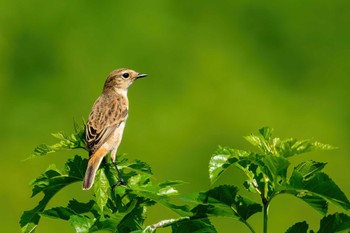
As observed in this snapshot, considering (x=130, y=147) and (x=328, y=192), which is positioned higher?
(x=130, y=147)

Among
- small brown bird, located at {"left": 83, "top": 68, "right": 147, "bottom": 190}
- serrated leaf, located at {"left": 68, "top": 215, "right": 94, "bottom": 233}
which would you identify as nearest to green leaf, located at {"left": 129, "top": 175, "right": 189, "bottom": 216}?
serrated leaf, located at {"left": 68, "top": 215, "right": 94, "bottom": 233}

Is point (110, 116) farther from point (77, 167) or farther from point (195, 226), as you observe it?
point (195, 226)

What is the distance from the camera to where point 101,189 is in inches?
79.5

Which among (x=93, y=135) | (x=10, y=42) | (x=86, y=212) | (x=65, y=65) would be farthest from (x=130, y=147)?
(x=86, y=212)

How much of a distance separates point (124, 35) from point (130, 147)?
1.21 m

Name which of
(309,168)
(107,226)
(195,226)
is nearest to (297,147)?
(309,168)

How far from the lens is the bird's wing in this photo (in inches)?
134

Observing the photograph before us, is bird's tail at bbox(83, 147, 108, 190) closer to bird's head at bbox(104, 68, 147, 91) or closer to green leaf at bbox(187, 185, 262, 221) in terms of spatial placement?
green leaf at bbox(187, 185, 262, 221)

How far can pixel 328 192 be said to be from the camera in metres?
1.63

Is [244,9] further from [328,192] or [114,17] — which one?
[328,192]

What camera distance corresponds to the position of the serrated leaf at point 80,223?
1.78 meters

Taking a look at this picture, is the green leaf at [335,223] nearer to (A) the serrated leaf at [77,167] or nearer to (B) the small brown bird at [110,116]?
(A) the serrated leaf at [77,167]

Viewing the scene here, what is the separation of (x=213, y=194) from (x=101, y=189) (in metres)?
0.41

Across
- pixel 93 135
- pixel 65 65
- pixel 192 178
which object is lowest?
pixel 93 135
